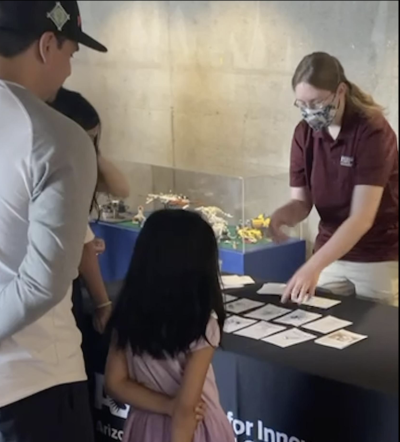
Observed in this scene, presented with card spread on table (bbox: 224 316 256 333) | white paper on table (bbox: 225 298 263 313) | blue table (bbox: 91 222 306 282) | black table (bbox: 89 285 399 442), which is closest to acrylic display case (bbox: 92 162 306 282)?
blue table (bbox: 91 222 306 282)

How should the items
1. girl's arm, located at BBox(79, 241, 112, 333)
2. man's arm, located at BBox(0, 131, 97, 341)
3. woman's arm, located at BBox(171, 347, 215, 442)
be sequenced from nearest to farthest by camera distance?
1. man's arm, located at BBox(0, 131, 97, 341)
2. woman's arm, located at BBox(171, 347, 215, 442)
3. girl's arm, located at BBox(79, 241, 112, 333)

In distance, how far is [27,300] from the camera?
999 millimetres

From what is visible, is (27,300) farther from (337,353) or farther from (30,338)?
(337,353)

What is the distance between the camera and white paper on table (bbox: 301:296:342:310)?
5.66 feet

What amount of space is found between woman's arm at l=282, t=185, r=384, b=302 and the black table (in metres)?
0.16

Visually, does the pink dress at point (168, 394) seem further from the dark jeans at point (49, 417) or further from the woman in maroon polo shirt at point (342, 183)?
the woman in maroon polo shirt at point (342, 183)

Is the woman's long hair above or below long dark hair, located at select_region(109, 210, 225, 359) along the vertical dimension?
above

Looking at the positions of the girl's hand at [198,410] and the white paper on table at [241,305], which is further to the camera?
the white paper on table at [241,305]

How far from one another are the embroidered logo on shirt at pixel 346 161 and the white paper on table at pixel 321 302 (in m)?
0.35

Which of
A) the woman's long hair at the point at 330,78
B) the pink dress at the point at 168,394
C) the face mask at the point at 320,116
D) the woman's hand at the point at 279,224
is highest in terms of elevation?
the woman's long hair at the point at 330,78

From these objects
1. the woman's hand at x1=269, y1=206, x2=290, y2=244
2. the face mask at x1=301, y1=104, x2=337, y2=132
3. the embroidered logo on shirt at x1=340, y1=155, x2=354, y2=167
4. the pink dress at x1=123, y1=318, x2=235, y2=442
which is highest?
the face mask at x1=301, y1=104, x2=337, y2=132

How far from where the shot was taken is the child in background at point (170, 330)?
1257 millimetres

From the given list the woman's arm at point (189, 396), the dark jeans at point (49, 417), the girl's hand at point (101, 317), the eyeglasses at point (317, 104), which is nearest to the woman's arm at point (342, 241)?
the eyeglasses at point (317, 104)

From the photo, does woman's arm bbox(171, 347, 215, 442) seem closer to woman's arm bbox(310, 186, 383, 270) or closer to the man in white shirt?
the man in white shirt
